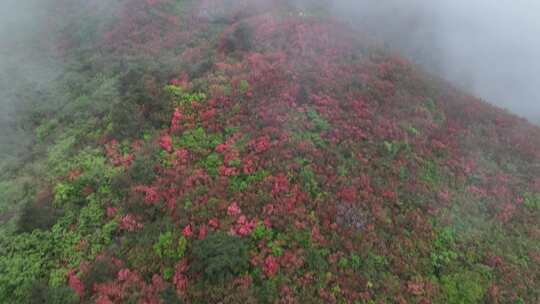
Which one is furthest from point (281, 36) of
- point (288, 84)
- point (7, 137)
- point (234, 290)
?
point (234, 290)

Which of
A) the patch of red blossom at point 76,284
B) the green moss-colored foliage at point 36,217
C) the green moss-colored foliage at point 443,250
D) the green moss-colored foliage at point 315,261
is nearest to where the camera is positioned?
the patch of red blossom at point 76,284

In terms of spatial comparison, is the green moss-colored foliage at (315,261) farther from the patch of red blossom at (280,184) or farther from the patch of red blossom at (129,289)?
the patch of red blossom at (129,289)

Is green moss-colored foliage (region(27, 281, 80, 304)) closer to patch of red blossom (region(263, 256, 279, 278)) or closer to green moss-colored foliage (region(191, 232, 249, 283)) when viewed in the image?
green moss-colored foliage (region(191, 232, 249, 283))

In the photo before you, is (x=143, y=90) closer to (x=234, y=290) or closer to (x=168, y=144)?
(x=168, y=144)

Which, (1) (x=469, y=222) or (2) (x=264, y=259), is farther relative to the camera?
(1) (x=469, y=222)

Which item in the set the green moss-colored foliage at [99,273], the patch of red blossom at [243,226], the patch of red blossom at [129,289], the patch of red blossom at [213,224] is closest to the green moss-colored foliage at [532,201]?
the patch of red blossom at [243,226]

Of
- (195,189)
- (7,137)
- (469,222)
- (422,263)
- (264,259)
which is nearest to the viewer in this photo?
(264,259)

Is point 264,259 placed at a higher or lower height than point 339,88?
lower
